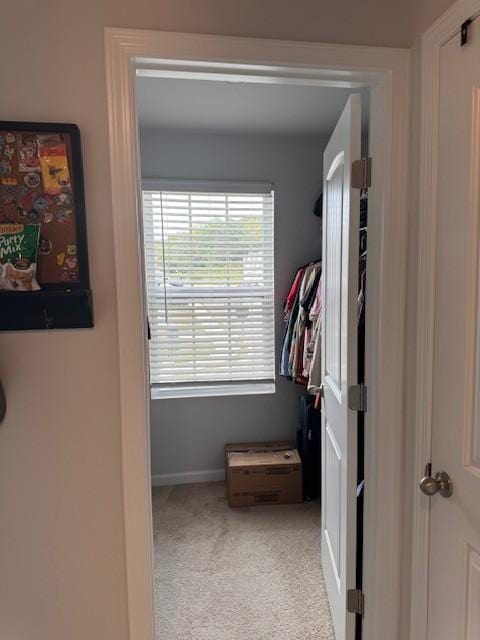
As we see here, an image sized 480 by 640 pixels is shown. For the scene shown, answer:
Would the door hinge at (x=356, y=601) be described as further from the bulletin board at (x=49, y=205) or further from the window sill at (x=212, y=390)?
the window sill at (x=212, y=390)

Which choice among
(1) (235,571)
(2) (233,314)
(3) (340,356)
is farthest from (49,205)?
(1) (235,571)

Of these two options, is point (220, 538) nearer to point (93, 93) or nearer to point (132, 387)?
point (132, 387)

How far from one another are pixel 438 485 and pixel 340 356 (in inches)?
21.4

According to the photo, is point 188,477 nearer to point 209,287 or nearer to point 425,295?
point 209,287

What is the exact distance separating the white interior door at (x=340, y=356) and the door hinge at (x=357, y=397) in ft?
0.06

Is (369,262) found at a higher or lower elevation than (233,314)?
higher

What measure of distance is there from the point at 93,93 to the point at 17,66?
0.68 feet

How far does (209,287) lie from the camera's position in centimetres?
284

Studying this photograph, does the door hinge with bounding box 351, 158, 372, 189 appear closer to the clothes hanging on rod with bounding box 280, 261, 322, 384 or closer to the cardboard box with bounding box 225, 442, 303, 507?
the clothes hanging on rod with bounding box 280, 261, 322, 384

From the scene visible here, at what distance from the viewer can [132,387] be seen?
3.98ft

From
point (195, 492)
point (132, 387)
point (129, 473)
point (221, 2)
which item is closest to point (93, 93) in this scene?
point (221, 2)

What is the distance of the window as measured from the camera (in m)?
2.76

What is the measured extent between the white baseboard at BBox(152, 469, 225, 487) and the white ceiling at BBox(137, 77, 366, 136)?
239 cm

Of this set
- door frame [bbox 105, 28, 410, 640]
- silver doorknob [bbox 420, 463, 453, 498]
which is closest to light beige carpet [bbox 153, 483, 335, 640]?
door frame [bbox 105, 28, 410, 640]
